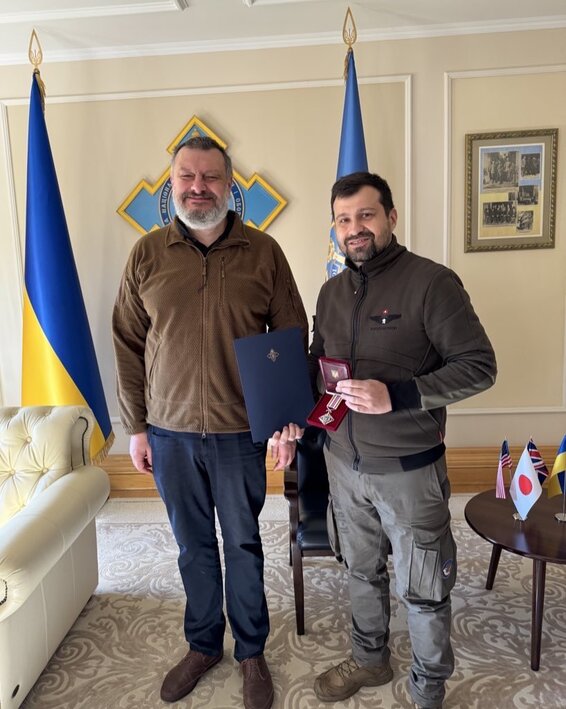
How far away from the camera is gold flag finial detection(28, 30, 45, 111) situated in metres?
2.71

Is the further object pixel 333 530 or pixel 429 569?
pixel 333 530

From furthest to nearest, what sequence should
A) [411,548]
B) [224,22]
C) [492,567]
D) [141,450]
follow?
[224,22]
[492,567]
[141,450]
[411,548]

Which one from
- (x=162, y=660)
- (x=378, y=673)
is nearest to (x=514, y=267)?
(x=378, y=673)

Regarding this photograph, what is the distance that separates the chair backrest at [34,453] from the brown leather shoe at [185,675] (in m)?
0.79

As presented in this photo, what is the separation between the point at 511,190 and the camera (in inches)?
114

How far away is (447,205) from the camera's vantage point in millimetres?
2928

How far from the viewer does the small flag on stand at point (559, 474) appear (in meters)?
1.91

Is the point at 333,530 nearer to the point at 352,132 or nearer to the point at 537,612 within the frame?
the point at 537,612

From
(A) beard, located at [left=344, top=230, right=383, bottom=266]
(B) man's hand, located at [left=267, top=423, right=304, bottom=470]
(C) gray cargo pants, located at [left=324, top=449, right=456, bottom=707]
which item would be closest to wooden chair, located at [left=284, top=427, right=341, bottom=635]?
(C) gray cargo pants, located at [left=324, top=449, right=456, bottom=707]

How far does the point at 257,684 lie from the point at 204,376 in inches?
39.5

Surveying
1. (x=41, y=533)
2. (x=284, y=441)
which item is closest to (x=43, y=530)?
(x=41, y=533)

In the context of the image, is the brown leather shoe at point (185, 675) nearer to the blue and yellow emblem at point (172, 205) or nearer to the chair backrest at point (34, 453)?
the chair backrest at point (34, 453)

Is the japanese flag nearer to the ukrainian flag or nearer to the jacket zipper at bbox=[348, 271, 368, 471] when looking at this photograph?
the jacket zipper at bbox=[348, 271, 368, 471]

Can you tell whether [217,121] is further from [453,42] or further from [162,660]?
[162,660]
